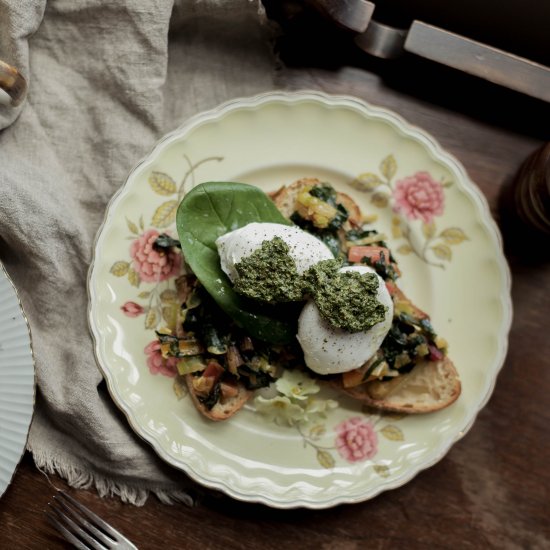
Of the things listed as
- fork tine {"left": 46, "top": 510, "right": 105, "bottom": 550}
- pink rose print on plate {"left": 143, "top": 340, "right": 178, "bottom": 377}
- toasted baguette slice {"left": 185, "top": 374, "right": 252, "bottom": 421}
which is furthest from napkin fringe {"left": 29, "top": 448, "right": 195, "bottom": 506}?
pink rose print on plate {"left": 143, "top": 340, "right": 178, "bottom": 377}

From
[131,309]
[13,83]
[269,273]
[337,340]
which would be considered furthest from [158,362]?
[13,83]

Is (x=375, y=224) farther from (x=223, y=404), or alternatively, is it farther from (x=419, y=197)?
(x=223, y=404)

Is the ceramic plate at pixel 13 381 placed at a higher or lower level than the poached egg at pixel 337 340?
lower

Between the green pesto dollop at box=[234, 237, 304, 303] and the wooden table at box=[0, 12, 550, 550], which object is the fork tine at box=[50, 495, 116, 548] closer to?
the wooden table at box=[0, 12, 550, 550]

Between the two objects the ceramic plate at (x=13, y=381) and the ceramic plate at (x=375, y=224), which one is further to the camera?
the ceramic plate at (x=375, y=224)

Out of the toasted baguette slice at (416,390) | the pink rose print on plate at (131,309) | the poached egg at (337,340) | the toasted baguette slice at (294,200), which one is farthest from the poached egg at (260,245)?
the toasted baguette slice at (416,390)

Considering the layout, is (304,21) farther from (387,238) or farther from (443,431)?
(443,431)

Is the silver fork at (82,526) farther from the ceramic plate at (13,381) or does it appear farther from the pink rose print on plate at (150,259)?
the pink rose print on plate at (150,259)

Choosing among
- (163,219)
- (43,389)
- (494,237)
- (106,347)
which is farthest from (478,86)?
(43,389)
